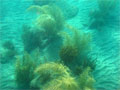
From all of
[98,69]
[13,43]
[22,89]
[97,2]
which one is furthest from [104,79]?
[97,2]

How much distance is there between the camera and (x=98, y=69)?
6.11 m

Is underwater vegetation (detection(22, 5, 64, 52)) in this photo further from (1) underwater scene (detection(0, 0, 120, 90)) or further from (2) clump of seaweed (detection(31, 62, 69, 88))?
(2) clump of seaweed (detection(31, 62, 69, 88))

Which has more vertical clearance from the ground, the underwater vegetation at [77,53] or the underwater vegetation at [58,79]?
the underwater vegetation at [77,53]

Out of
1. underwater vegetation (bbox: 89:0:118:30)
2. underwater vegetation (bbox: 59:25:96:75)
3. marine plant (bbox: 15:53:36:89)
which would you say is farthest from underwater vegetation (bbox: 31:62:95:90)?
Result: underwater vegetation (bbox: 89:0:118:30)

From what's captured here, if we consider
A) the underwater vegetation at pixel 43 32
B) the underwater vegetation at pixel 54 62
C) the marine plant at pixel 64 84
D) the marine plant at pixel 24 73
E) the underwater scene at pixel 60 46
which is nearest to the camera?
the marine plant at pixel 64 84

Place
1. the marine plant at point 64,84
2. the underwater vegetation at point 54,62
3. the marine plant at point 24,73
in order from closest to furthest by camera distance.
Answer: the marine plant at point 64,84, the underwater vegetation at point 54,62, the marine plant at point 24,73

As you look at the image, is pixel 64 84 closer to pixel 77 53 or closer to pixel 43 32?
pixel 77 53

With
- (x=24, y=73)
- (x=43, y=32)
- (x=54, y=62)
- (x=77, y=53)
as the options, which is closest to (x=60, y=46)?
(x=43, y=32)

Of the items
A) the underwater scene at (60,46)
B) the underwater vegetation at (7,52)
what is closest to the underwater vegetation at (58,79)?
the underwater scene at (60,46)

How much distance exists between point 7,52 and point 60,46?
1431mm

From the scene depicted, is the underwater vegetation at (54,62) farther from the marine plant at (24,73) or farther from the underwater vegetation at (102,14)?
the underwater vegetation at (102,14)

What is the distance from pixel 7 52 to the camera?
22.2ft

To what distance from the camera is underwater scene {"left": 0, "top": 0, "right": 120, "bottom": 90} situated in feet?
17.6

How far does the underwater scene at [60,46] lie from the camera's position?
5.35 m
